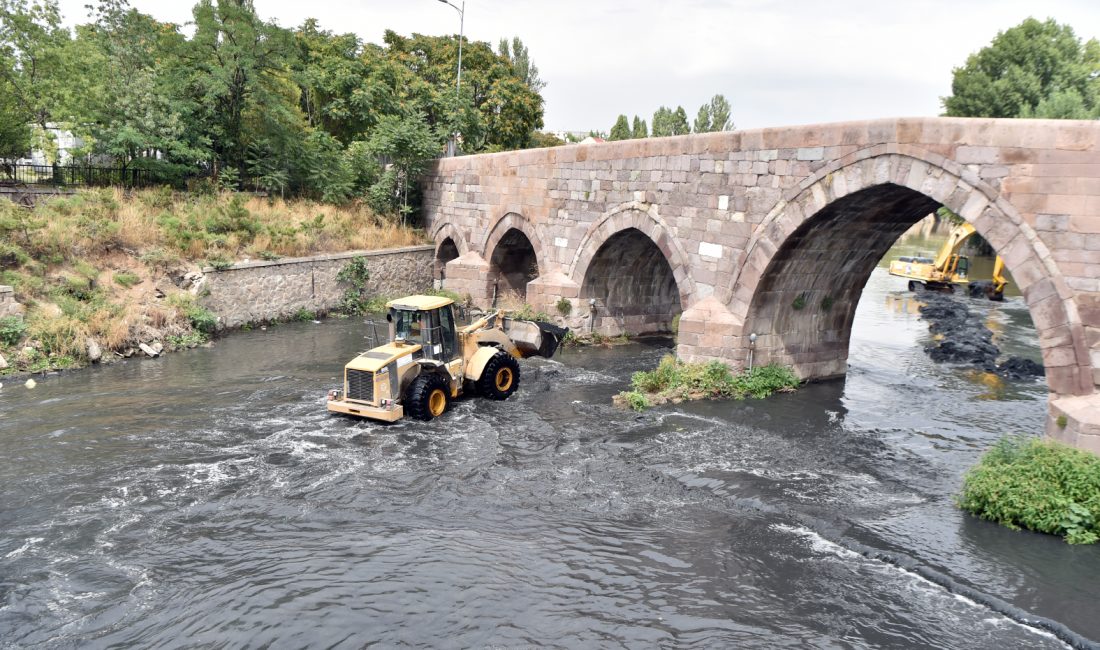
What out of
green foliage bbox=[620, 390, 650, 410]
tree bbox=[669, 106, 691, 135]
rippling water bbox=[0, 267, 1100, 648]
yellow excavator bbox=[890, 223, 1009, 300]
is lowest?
rippling water bbox=[0, 267, 1100, 648]

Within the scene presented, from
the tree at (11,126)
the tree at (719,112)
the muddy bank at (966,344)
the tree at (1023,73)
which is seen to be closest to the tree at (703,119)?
the tree at (719,112)

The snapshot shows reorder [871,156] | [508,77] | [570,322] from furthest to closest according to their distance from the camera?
[508,77]
[570,322]
[871,156]

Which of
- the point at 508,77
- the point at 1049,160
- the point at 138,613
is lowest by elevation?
the point at 138,613

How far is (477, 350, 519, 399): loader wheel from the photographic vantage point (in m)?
13.6

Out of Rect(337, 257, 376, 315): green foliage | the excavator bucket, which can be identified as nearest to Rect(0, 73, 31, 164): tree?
Rect(337, 257, 376, 315): green foliage

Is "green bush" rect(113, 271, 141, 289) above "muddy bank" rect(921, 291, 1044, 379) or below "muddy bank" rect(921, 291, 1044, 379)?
above

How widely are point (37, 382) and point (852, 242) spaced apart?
15.5m

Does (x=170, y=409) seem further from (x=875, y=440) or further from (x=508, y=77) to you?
(x=508, y=77)

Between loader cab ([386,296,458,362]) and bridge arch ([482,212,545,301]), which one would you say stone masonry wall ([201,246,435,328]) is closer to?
bridge arch ([482,212,545,301])

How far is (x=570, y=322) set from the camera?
20.0 m

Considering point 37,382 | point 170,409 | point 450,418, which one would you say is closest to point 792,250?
point 450,418

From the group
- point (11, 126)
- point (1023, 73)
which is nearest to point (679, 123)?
point (1023, 73)

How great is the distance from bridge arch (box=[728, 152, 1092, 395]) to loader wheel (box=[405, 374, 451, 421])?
5.92 meters

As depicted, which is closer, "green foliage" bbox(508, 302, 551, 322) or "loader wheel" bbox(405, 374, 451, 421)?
"loader wheel" bbox(405, 374, 451, 421)
